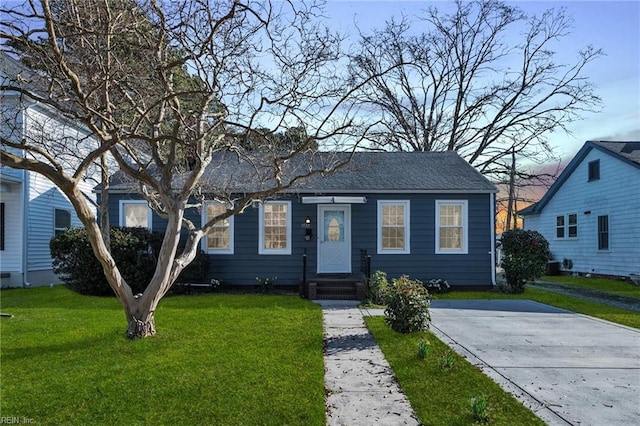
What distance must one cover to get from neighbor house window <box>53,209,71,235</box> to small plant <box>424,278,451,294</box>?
12.3 meters

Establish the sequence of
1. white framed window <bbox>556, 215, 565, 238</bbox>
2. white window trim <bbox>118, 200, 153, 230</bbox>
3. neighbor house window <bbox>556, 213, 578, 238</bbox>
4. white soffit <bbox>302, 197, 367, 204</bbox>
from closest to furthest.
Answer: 1. white soffit <bbox>302, 197, 367, 204</bbox>
2. white window trim <bbox>118, 200, 153, 230</bbox>
3. neighbor house window <bbox>556, 213, 578, 238</bbox>
4. white framed window <bbox>556, 215, 565, 238</bbox>

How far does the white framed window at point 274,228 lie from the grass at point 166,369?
452 centimetres

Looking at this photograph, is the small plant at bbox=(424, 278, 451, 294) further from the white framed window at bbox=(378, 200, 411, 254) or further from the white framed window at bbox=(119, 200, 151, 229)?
the white framed window at bbox=(119, 200, 151, 229)

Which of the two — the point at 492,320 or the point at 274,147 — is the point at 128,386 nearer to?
the point at 274,147

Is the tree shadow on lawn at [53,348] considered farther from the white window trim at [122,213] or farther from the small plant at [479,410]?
the white window trim at [122,213]

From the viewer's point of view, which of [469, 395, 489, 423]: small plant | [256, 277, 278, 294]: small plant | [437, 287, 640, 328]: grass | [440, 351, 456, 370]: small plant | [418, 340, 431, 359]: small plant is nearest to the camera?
[469, 395, 489, 423]: small plant

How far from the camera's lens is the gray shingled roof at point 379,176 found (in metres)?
13.3

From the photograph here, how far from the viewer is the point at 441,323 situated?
27.9 feet

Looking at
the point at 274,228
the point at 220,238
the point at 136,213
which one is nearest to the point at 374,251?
the point at 274,228

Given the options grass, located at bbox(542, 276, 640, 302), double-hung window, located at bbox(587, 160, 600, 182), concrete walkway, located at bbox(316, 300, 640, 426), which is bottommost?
grass, located at bbox(542, 276, 640, 302)

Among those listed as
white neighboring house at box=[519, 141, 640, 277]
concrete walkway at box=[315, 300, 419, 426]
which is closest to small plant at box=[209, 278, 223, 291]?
concrete walkway at box=[315, 300, 419, 426]

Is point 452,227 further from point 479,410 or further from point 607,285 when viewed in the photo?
point 479,410

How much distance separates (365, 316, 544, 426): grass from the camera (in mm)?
3993

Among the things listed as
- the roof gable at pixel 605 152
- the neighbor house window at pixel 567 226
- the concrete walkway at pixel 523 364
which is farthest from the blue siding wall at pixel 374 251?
the neighbor house window at pixel 567 226
